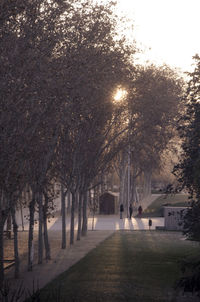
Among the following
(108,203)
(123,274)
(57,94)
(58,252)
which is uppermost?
(57,94)

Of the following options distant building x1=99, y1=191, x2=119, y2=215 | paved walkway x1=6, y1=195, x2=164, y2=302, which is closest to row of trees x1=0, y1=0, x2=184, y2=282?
paved walkway x1=6, y1=195, x2=164, y2=302

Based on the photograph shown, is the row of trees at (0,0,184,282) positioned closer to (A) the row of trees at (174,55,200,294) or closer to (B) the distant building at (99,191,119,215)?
(A) the row of trees at (174,55,200,294)

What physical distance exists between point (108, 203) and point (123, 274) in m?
48.9

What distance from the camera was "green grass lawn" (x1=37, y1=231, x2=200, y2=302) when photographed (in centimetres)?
2170

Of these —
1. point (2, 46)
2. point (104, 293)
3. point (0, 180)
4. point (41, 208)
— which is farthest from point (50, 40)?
point (41, 208)

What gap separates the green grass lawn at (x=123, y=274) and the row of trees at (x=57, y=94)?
8.41 feet

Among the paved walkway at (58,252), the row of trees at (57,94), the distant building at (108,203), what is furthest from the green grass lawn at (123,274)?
the distant building at (108,203)

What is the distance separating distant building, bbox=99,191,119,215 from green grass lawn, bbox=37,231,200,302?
3263 centimetres

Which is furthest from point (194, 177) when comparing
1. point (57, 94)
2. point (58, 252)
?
point (58, 252)

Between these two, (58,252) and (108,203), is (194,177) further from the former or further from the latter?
(108,203)

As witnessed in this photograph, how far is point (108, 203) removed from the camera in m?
75.6

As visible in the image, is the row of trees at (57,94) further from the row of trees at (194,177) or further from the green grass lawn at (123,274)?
the row of trees at (194,177)

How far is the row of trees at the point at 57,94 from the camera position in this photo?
70.7 feet

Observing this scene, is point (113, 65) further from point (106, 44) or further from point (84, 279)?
point (84, 279)
